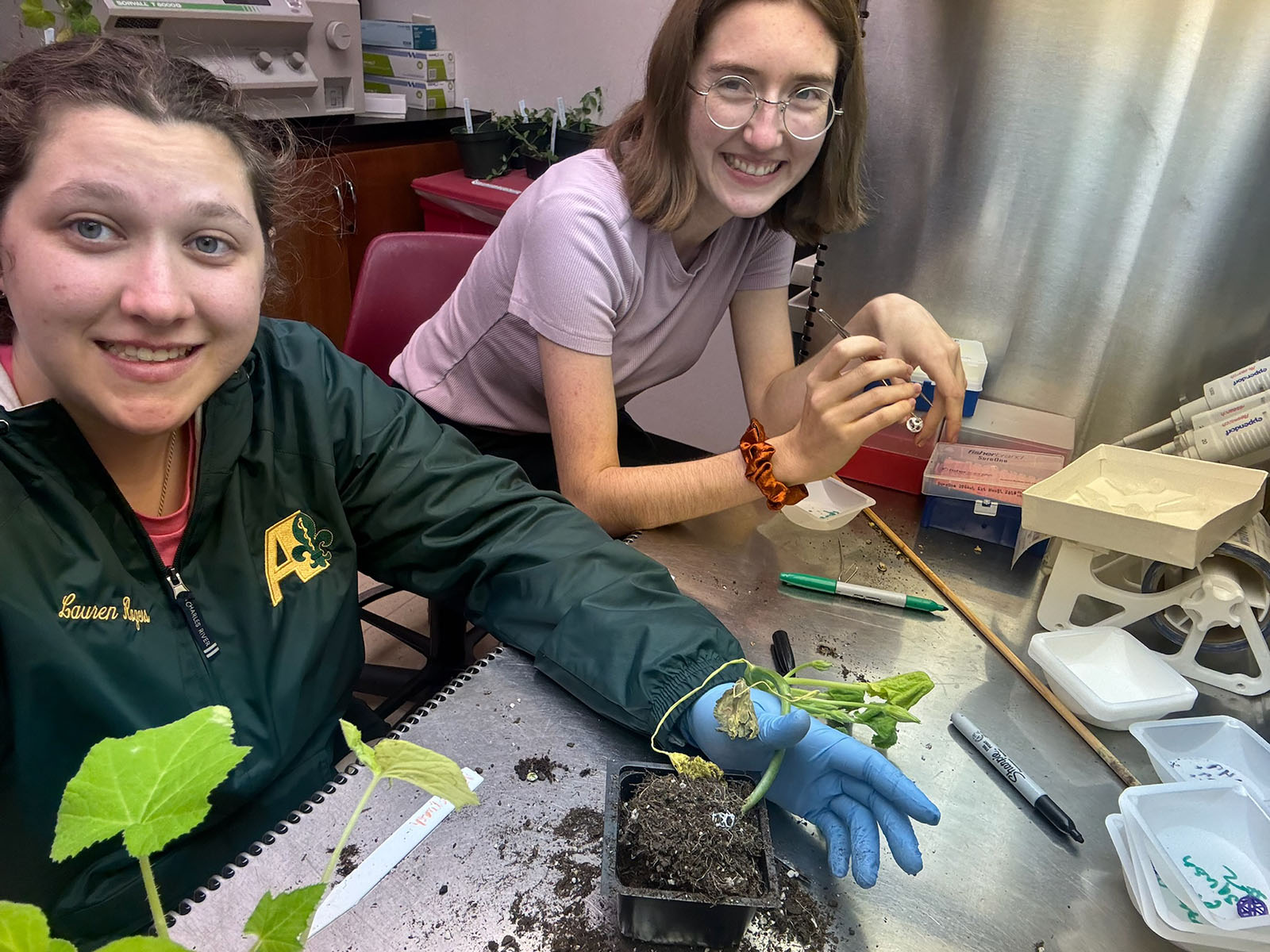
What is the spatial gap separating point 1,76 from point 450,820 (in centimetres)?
76

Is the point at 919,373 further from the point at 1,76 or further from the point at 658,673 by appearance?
the point at 1,76

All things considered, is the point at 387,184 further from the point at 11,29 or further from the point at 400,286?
the point at 400,286

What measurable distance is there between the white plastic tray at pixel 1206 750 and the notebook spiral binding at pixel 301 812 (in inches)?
27.3

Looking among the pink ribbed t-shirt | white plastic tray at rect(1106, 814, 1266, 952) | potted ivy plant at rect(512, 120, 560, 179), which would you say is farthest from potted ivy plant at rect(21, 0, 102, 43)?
white plastic tray at rect(1106, 814, 1266, 952)

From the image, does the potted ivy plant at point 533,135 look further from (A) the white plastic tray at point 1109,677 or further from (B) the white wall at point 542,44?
(A) the white plastic tray at point 1109,677

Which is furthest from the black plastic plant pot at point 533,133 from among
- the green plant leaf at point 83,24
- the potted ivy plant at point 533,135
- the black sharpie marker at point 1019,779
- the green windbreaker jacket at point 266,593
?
the black sharpie marker at point 1019,779

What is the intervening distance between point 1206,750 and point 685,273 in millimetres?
945

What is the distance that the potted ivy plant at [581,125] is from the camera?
258cm

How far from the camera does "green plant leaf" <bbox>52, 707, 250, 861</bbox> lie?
0.36 meters

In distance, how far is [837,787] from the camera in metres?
0.77

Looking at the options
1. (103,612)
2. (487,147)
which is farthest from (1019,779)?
(487,147)

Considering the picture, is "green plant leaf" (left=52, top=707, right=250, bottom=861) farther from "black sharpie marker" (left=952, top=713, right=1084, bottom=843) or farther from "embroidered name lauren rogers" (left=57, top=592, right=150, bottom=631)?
"black sharpie marker" (left=952, top=713, right=1084, bottom=843)

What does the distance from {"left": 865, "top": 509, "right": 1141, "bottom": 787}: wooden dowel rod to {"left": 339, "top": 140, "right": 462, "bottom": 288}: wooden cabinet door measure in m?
1.99

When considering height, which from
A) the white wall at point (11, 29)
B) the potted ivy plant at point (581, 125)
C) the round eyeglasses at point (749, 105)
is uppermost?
the white wall at point (11, 29)
